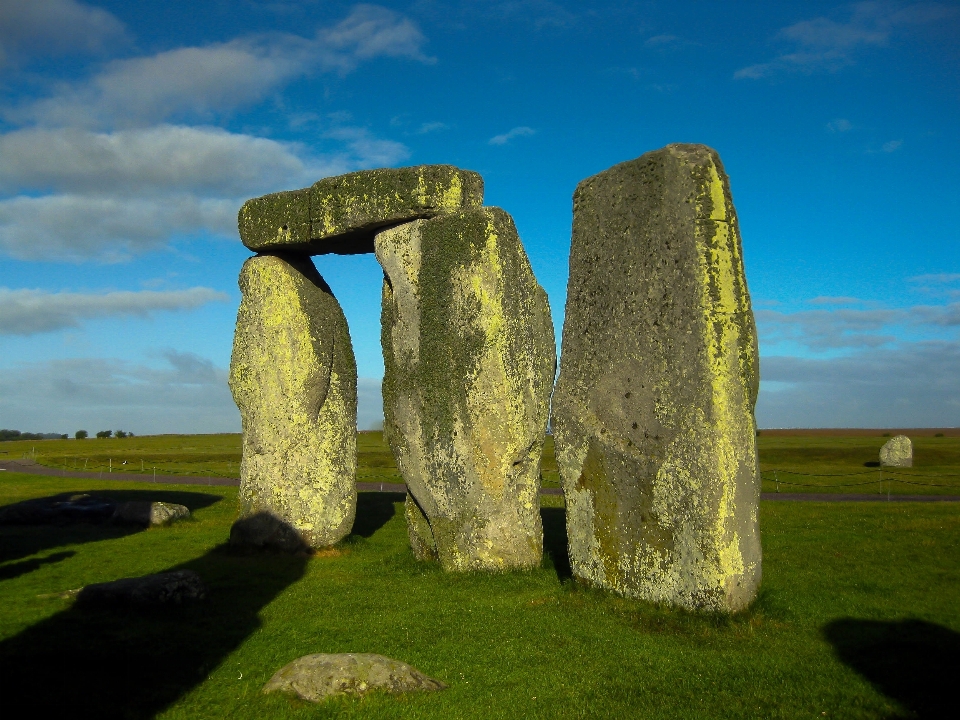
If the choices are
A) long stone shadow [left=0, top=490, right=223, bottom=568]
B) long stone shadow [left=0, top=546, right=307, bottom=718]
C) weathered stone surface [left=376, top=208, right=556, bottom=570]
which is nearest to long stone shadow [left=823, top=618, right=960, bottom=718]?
weathered stone surface [left=376, top=208, right=556, bottom=570]

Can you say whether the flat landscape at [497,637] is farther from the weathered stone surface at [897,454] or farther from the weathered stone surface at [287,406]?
the weathered stone surface at [897,454]

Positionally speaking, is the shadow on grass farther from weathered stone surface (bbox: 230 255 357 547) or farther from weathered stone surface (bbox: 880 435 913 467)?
weathered stone surface (bbox: 880 435 913 467)

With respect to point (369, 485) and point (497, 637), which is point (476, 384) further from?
point (369, 485)

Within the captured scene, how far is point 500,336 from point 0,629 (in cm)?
749

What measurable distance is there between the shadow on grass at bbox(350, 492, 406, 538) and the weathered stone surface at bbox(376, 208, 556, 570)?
5.15m

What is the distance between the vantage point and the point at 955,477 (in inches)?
1180

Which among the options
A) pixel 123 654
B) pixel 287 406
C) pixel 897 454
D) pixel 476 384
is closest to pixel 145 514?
pixel 287 406

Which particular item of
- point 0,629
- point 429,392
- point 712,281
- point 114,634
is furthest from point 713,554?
point 0,629

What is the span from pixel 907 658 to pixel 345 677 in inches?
214

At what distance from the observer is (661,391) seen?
9.25 m

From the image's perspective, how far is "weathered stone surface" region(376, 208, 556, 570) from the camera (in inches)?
477

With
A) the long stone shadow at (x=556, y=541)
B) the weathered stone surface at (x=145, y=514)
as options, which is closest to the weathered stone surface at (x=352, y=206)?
the long stone shadow at (x=556, y=541)

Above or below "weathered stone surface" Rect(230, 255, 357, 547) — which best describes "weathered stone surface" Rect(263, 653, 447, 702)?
below

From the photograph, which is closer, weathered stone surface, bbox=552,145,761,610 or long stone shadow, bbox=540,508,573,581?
weathered stone surface, bbox=552,145,761,610
